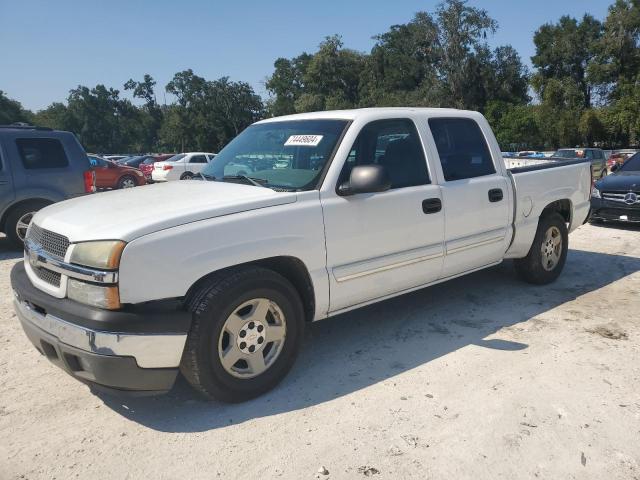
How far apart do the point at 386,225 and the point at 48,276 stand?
2.27 meters

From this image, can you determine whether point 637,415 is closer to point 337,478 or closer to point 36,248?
point 337,478

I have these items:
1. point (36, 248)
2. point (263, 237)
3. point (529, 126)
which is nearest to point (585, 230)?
point (263, 237)

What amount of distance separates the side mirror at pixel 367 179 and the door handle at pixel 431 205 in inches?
26.7

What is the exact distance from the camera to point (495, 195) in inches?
187

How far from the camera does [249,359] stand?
10.9 ft

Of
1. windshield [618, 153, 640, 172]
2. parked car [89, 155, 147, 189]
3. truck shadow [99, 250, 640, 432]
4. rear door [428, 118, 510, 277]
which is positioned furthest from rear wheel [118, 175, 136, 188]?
rear door [428, 118, 510, 277]

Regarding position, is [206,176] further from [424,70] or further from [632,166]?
[424,70]

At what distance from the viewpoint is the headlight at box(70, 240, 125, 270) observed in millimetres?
2773

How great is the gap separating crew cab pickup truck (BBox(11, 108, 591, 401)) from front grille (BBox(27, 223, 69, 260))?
0.04 ft

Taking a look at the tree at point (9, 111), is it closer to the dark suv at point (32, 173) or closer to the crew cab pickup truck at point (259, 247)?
the dark suv at point (32, 173)

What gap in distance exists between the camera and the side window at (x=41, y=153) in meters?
7.90

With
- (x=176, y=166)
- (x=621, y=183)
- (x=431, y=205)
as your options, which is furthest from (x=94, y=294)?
(x=176, y=166)

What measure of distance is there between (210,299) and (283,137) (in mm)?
1647

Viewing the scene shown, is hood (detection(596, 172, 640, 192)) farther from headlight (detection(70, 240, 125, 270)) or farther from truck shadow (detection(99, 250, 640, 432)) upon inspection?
headlight (detection(70, 240, 125, 270))
